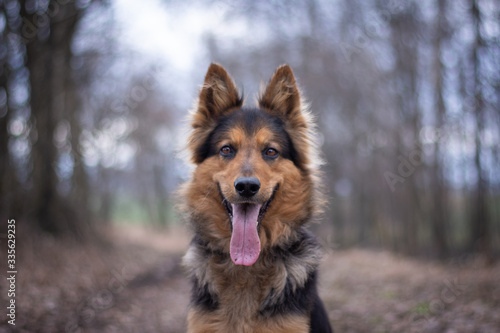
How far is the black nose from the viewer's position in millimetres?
3115

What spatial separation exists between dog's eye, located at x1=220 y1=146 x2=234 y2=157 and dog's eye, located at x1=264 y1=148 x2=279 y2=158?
379 millimetres

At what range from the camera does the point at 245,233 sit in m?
3.26

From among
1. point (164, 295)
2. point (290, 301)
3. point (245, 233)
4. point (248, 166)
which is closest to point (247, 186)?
point (248, 166)

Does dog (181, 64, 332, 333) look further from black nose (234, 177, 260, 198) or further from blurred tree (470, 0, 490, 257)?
blurred tree (470, 0, 490, 257)

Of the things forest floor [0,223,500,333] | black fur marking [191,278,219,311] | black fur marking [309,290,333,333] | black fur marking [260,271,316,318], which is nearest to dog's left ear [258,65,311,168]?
black fur marking [260,271,316,318]

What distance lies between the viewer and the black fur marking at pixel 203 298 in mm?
3264

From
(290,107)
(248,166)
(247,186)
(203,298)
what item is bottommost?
(203,298)

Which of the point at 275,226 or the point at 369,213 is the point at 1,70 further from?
the point at 369,213

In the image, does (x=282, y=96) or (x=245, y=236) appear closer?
(x=245, y=236)

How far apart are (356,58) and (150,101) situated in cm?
1220

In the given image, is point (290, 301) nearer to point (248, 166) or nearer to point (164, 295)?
point (248, 166)

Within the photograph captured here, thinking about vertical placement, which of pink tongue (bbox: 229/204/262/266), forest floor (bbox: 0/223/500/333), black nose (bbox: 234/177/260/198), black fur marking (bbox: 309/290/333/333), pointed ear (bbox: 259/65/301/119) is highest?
pointed ear (bbox: 259/65/301/119)

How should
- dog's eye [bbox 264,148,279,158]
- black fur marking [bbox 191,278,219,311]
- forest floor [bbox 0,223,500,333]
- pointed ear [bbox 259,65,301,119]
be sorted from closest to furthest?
black fur marking [bbox 191,278,219,311]
dog's eye [bbox 264,148,279,158]
pointed ear [bbox 259,65,301,119]
forest floor [bbox 0,223,500,333]

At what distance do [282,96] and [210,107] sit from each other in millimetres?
883
